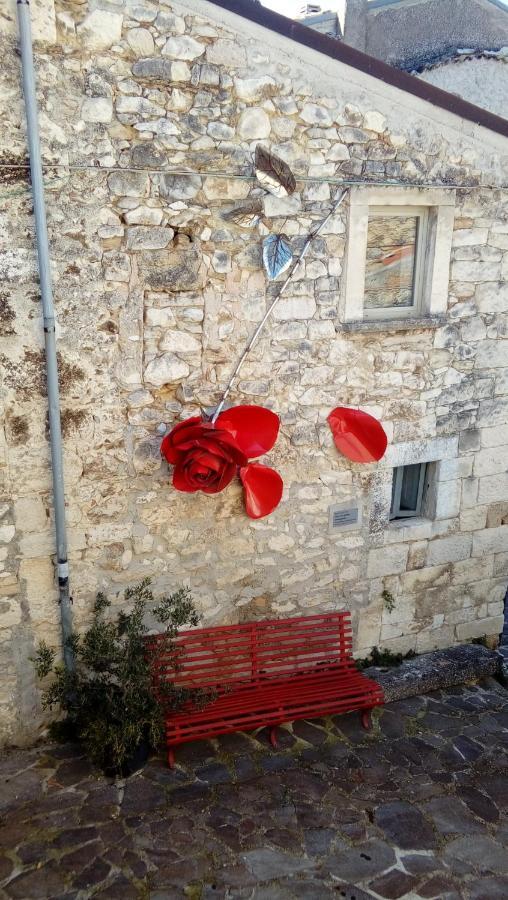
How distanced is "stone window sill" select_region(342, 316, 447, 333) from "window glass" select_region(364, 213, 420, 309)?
7.6 inches

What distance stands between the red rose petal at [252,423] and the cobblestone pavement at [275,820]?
2070 mm

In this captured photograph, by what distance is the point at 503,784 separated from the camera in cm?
471

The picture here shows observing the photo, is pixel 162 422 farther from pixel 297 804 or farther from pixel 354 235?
pixel 297 804

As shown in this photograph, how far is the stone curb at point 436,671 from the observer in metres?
5.62

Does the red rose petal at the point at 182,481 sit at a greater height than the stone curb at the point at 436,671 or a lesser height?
greater

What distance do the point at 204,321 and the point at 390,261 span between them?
1.50 metres

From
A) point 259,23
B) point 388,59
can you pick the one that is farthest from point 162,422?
point 388,59

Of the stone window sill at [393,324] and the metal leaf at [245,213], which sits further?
the stone window sill at [393,324]

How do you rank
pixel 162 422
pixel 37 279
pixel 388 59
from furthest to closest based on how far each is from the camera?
1. pixel 388 59
2. pixel 162 422
3. pixel 37 279

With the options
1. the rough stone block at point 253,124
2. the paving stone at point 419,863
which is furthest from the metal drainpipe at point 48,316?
the paving stone at point 419,863

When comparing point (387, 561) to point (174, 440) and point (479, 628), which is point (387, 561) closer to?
point (479, 628)

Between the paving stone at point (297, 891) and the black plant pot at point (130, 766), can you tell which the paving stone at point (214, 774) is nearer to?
the black plant pot at point (130, 766)

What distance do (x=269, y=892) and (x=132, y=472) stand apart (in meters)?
2.50

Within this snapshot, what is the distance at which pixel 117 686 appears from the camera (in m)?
4.63
